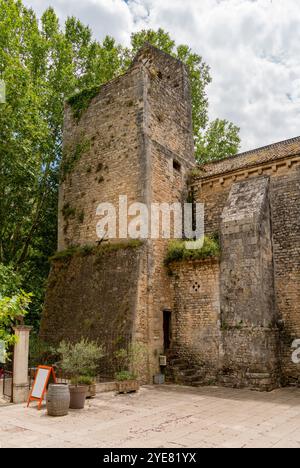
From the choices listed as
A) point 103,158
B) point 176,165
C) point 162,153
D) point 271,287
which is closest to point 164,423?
point 271,287

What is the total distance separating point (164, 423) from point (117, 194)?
900 centimetres

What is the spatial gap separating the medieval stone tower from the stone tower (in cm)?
4

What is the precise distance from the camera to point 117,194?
14.9 metres

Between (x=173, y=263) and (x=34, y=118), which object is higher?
(x=34, y=118)

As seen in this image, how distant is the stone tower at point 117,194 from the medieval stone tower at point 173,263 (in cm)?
4

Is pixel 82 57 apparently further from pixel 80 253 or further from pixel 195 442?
pixel 195 442

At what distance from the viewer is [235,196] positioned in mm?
14555

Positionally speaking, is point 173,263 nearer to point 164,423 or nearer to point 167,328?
point 167,328

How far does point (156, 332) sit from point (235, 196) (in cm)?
573

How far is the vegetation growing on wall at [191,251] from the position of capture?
13.7 meters

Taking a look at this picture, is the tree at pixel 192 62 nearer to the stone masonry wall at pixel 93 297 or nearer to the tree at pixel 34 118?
the tree at pixel 34 118

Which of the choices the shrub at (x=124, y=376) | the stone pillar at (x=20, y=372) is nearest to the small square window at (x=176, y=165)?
the shrub at (x=124, y=376)

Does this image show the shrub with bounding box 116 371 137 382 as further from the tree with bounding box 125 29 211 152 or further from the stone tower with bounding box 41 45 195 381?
the tree with bounding box 125 29 211 152
